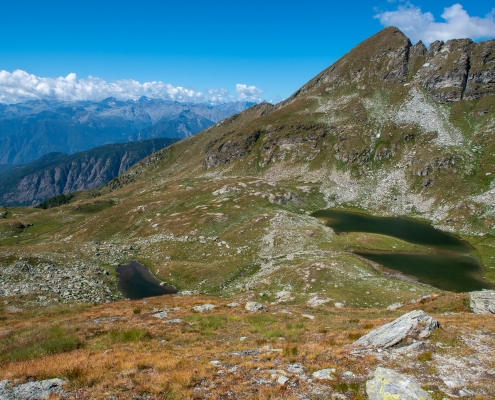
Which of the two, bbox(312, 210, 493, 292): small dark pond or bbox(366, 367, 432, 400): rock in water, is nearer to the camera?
bbox(366, 367, 432, 400): rock in water

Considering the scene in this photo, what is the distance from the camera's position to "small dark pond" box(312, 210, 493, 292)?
6347 centimetres

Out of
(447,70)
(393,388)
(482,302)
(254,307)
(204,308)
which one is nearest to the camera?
(393,388)

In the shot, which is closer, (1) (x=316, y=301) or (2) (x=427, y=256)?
(1) (x=316, y=301)

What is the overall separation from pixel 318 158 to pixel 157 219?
4021 inches

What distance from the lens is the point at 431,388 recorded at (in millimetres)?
13984

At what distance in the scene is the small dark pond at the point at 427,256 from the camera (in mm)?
63469

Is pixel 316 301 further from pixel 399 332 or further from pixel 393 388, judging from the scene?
pixel 393 388

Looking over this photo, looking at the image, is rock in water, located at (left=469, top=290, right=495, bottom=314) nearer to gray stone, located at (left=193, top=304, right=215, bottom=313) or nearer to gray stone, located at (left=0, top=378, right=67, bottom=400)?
gray stone, located at (left=193, top=304, right=215, bottom=313)

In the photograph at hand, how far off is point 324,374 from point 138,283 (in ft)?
207

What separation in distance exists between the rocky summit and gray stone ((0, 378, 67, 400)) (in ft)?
1.63

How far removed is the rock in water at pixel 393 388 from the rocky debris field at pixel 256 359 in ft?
0.17

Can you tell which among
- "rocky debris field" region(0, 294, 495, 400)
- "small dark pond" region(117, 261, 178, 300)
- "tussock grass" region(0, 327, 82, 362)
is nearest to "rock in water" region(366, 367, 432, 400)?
"rocky debris field" region(0, 294, 495, 400)

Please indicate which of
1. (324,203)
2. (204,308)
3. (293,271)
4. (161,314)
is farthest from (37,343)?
(324,203)

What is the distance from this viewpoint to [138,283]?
2736 inches
